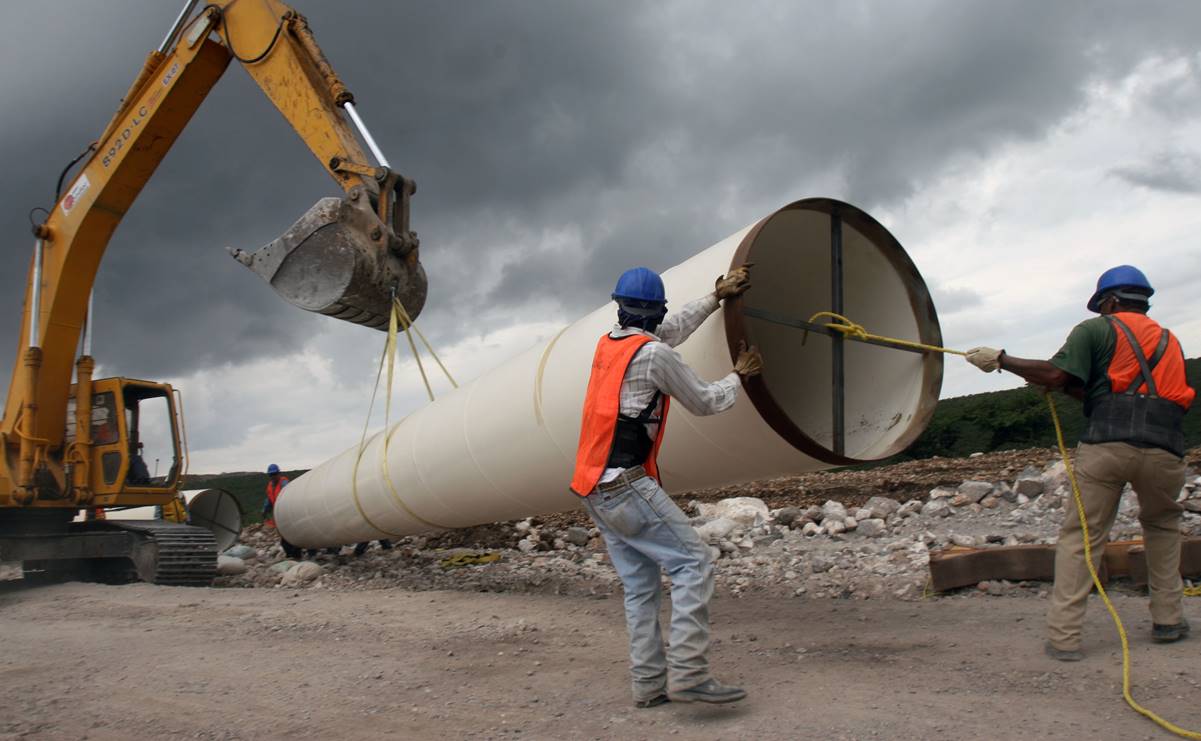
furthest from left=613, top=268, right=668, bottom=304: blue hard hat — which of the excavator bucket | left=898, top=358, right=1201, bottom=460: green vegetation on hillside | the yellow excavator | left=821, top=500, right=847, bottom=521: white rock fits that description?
left=898, top=358, right=1201, bottom=460: green vegetation on hillside

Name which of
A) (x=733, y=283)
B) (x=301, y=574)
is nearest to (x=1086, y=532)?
(x=733, y=283)

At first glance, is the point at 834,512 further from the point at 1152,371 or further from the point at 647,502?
the point at 647,502

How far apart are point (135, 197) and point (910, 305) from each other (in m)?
7.41

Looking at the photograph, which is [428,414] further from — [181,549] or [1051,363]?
[1051,363]

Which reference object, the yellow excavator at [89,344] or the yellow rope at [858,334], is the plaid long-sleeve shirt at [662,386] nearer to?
the yellow rope at [858,334]

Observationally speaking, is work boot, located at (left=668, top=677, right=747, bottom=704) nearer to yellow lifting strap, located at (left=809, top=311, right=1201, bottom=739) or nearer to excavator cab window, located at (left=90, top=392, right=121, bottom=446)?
yellow lifting strap, located at (left=809, top=311, right=1201, bottom=739)

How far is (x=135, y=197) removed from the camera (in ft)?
29.2

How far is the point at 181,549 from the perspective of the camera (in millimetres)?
8359

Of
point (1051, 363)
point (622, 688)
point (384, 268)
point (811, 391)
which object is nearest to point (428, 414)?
point (384, 268)

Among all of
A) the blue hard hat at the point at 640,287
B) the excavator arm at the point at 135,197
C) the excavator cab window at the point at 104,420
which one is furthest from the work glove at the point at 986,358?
the excavator cab window at the point at 104,420

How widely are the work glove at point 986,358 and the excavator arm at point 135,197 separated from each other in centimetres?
421

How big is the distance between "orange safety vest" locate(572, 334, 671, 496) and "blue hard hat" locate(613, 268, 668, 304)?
0.58 feet

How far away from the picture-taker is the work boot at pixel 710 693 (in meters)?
3.29

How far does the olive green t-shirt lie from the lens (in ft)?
12.8
